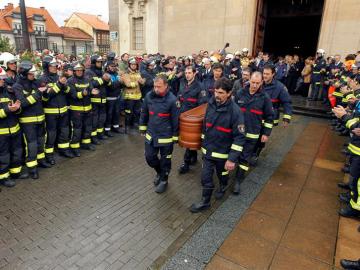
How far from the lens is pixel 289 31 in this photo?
71.1ft

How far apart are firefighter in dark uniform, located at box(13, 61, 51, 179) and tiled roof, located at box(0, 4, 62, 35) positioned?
46.1m

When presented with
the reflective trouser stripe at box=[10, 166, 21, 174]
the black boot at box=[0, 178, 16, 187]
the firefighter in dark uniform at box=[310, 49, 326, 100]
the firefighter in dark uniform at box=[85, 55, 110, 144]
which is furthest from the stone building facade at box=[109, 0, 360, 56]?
the black boot at box=[0, 178, 16, 187]

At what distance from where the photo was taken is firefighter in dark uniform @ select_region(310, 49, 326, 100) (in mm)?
11368

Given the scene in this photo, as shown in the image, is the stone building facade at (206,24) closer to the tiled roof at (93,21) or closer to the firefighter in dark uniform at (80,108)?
the firefighter in dark uniform at (80,108)

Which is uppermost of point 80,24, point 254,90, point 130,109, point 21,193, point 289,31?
point 80,24

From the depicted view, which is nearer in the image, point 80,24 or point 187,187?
point 187,187

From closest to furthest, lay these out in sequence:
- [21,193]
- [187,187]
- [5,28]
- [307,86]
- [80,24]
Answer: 1. [21,193]
2. [187,187]
3. [307,86]
4. [5,28]
5. [80,24]

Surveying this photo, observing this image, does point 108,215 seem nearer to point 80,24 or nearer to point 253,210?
point 253,210

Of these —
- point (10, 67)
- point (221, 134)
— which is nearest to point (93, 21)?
point (10, 67)

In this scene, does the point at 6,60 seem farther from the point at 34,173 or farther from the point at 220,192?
the point at 220,192

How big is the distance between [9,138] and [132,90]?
12.7 feet

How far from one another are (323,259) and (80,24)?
206 ft

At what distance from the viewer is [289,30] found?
21625mm

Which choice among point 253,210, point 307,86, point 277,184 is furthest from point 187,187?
point 307,86
